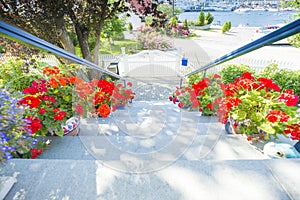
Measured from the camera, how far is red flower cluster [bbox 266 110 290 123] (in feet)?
4.01

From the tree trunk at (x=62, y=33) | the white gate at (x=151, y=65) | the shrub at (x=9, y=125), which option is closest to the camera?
the shrub at (x=9, y=125)

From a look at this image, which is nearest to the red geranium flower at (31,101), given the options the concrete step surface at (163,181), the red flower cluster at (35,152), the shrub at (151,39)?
the red flower cluster at (35,152)

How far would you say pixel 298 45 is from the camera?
4.01 m

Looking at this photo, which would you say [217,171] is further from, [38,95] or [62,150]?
[38,95]

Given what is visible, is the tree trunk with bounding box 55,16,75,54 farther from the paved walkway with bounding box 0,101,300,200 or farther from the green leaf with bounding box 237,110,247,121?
the green leaf with bounding box 237,110,247,121

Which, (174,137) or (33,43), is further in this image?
(174,137)

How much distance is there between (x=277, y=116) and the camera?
125 cm

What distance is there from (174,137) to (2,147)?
56.4 inches

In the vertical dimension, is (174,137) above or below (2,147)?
below

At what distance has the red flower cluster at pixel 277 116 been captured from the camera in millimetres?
1222

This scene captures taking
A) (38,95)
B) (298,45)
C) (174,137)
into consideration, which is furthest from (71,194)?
(298,45)

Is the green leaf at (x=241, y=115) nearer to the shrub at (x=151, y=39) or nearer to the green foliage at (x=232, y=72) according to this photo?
the green foliage at (x=232, y=72)

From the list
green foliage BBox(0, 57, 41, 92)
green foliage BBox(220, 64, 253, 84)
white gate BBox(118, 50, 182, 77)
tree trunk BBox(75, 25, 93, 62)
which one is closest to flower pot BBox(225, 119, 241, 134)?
green foliage BBox(0, 57, 41, 92)

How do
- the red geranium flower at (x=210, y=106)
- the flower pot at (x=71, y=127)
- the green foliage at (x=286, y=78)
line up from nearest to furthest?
the flower pot at (x=71, y=127)
the red geranium flower at (x=210, y=106)
the green foliage at (x=286, y=78)
